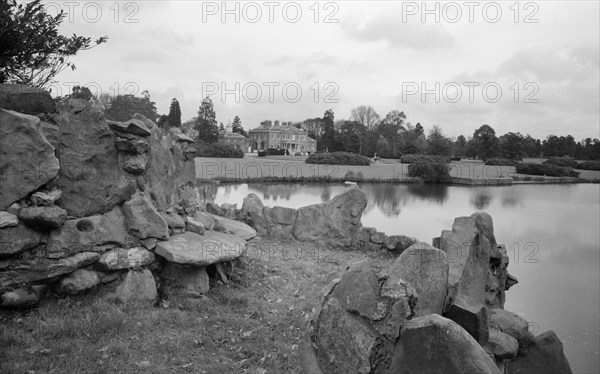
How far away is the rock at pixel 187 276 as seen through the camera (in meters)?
7.25

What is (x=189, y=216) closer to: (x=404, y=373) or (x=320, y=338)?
(x=320, y=338)

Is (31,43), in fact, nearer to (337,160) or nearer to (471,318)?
(471,318)

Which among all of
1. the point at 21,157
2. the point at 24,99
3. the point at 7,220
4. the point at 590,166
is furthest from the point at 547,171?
the point at 7,220

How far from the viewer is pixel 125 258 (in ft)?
22.2

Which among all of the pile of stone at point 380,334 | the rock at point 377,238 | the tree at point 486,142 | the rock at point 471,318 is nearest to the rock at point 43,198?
the pile of stone at point 380,334

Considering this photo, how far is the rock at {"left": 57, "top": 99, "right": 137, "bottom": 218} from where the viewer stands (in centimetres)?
662

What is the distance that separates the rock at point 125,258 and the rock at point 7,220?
4.11ft

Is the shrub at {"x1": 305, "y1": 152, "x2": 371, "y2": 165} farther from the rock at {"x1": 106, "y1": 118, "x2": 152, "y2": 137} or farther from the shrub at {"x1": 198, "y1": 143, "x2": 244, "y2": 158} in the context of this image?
the rock at {"x1": 106, "y1": 118, "x2": 152, "y2": 137}

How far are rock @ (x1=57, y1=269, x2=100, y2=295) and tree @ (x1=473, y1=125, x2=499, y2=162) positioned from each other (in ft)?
164

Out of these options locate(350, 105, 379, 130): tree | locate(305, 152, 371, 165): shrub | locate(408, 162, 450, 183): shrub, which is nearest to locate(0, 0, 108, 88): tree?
locate(408, 162, 450, 183): shrub

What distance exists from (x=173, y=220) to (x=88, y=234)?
1613mm

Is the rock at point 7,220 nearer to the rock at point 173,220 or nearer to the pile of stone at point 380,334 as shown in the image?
the rock at point 173,220

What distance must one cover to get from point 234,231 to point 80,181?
374 cm

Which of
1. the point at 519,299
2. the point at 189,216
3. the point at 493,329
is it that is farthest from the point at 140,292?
the point at 519,299
